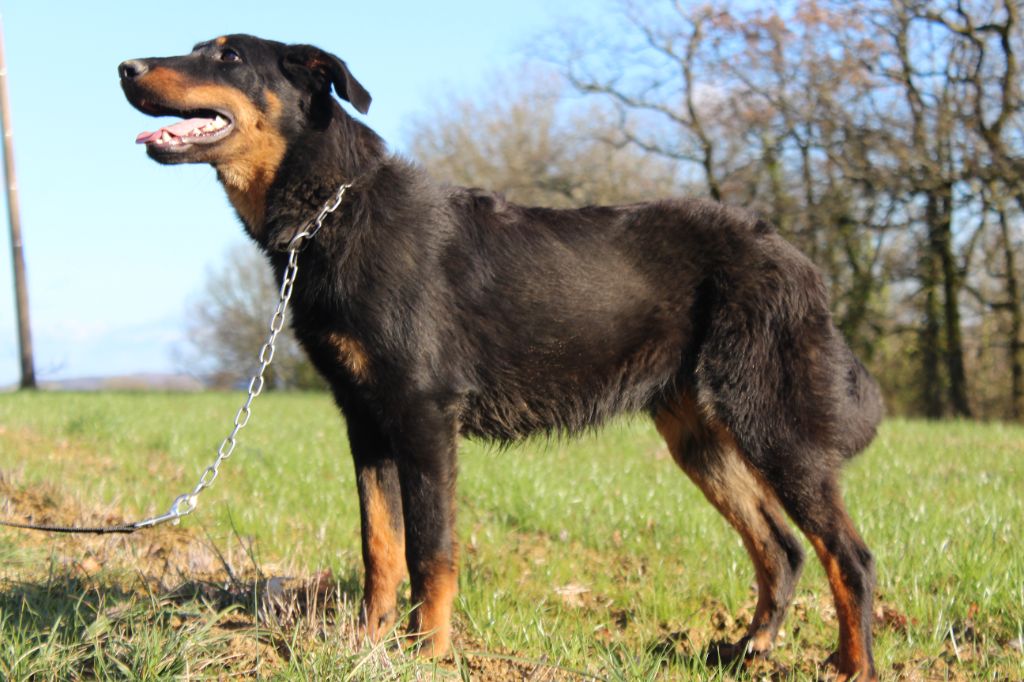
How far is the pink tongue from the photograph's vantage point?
3807mm

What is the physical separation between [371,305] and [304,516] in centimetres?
309

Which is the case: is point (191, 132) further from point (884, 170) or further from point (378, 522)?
point (884, 170)

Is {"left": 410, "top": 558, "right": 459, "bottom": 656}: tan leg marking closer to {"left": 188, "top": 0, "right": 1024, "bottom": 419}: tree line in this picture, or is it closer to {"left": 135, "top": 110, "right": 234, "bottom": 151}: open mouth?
{"left": 135, "top": 110, "right": 234, "bottom": 151}: open mouth

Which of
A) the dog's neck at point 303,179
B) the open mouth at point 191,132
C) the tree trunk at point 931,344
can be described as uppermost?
the open mouth at point 191,132

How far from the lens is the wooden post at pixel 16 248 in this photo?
76.8 ft

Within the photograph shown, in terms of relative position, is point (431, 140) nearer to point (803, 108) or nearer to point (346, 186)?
point (803, 108)

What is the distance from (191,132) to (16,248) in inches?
919

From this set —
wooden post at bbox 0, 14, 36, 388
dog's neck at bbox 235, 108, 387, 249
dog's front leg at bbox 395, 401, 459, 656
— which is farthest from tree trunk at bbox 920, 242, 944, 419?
wooden post at bbox 0, 14, 36, 388

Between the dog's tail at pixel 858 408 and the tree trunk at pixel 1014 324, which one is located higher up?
the dog's tail at pixel 858 408

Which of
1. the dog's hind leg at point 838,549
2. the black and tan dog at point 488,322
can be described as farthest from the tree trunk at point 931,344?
the dog's hind leg at point 838,549

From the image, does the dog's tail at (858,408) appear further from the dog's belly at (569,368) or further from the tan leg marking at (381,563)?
the tan leg marking at (381,563)

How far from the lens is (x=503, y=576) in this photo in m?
5.00

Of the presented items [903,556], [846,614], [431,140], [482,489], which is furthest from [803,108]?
[846,614]

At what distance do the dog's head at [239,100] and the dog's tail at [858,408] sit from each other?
241 cm
